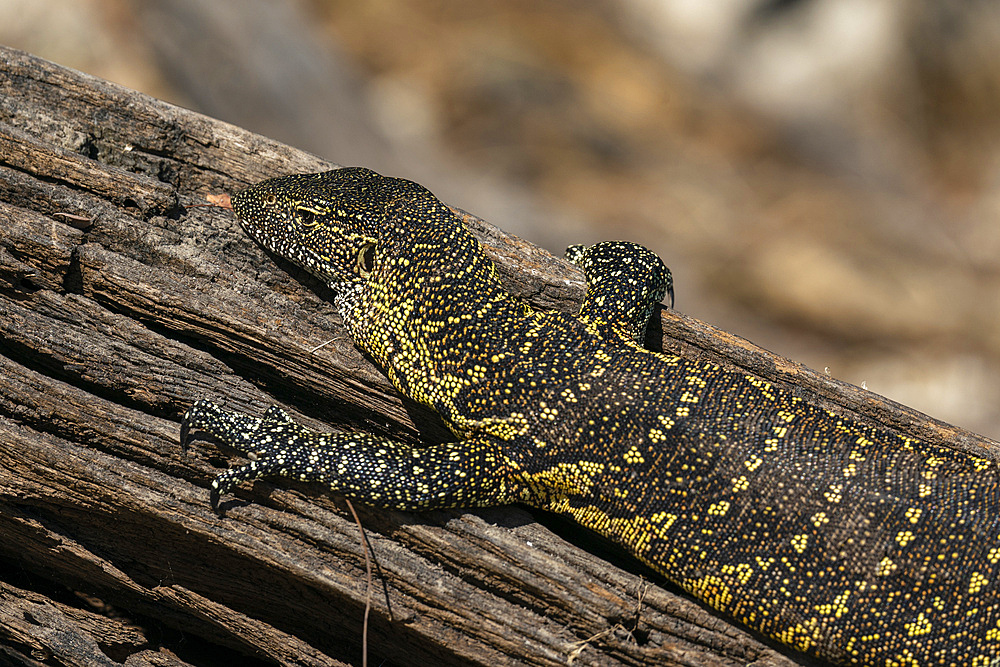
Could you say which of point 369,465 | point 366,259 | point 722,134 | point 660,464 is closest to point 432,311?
point 366,259

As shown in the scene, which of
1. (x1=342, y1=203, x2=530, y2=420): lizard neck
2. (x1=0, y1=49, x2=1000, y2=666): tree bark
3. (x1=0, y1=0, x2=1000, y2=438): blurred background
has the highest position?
(x1=0, y1=0, x2=1000, y2=438): blurred background

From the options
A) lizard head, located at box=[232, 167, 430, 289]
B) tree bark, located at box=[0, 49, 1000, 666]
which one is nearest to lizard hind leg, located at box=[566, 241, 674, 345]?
tree bark, located at box=[0, 49, 1000, 666]

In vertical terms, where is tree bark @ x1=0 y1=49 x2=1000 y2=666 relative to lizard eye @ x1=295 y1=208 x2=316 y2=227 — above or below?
below

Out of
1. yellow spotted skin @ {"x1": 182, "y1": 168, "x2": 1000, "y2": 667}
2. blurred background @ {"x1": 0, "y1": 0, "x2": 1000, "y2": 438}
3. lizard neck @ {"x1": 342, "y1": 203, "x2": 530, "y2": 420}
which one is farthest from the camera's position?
blurred background @ {"x1": 0, "y1": 0, "x2": 1000, "y2": 438}

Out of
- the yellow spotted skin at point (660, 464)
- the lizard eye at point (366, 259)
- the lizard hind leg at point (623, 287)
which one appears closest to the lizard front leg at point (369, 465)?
the yellow spotted skin at point (660, 464)

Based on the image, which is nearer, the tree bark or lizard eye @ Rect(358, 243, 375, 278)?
the tree bark

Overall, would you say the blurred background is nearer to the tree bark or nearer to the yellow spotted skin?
the tree bark
